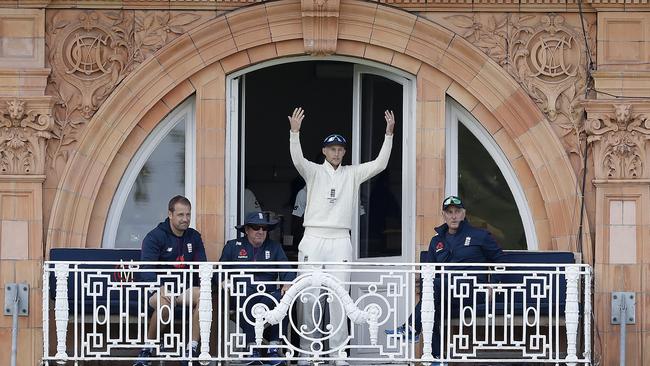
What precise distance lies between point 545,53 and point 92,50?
4172mm

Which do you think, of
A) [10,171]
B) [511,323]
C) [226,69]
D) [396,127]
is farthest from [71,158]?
[511,323]

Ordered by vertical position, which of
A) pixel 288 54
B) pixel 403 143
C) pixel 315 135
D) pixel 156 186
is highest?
pixel 288 54

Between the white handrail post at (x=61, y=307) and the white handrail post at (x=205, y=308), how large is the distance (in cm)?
117

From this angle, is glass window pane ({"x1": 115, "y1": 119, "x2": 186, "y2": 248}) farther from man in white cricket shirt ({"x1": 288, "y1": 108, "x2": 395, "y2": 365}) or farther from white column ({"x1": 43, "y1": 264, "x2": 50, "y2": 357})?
white column ({"x1": 43, "y1": 264, "x2": 50, "y2": 357})

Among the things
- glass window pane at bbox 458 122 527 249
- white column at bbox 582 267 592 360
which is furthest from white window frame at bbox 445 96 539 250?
white column at bbox 582 267 592 360

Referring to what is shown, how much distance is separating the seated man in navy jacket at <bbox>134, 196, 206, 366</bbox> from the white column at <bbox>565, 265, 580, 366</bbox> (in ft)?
10.5

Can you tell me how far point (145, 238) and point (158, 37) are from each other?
6.69 feet

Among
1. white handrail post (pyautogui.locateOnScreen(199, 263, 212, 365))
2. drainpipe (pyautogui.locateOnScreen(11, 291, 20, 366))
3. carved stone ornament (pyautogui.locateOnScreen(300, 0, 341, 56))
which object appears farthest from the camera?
carved stone ornament (pyautogui.locateOnScreen(300, 0, 341, 56))

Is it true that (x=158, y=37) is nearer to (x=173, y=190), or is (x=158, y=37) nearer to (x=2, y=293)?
(x=173, y=190)

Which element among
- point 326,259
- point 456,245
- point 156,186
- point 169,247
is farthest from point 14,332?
point 456,245

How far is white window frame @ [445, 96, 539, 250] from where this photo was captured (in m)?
18.0

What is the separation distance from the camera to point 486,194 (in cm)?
1816

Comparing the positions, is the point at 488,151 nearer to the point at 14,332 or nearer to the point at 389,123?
the point at 389,123

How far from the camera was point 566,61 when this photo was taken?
17.8 meters
